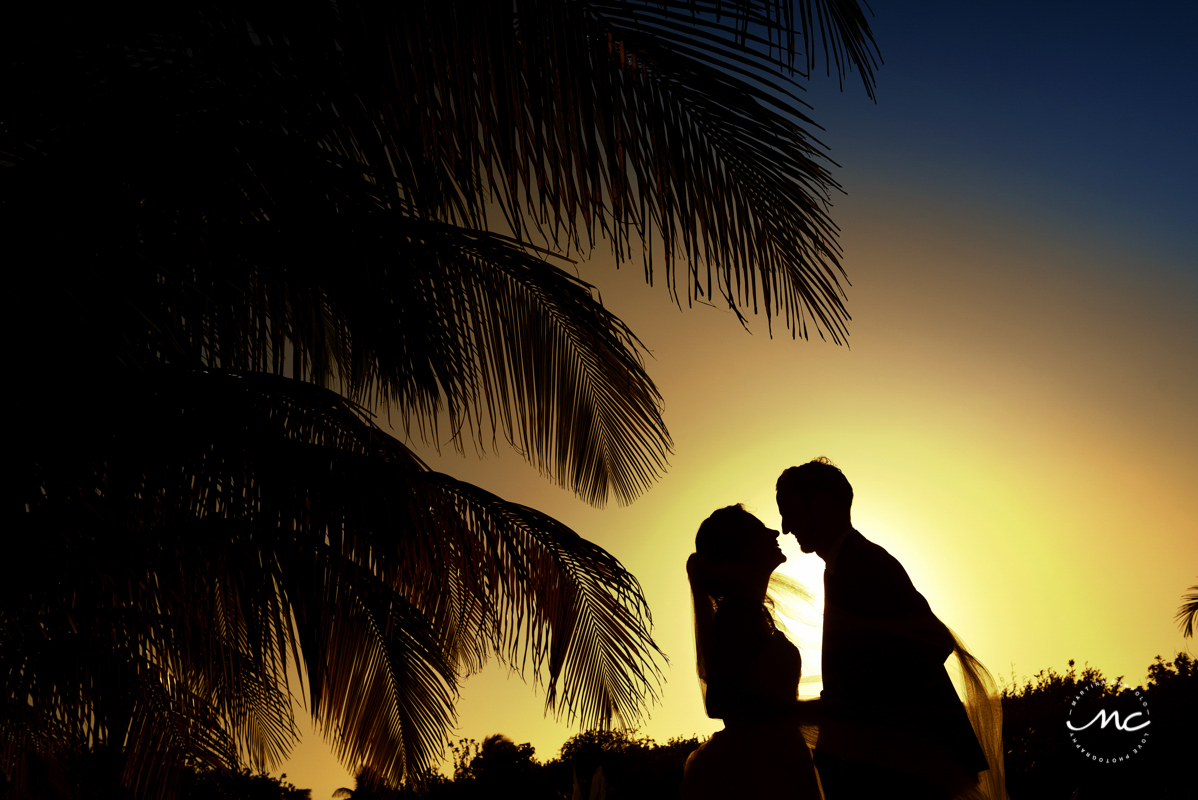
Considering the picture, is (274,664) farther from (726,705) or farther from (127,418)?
(726,705)

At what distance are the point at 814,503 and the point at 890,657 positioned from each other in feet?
1.48

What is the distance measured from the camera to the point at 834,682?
193 cm

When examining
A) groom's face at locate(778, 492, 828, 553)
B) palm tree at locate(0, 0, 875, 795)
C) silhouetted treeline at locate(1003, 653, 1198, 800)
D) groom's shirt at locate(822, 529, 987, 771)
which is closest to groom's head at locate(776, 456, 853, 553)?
groom's face at locate(778, 492, 828, 553)

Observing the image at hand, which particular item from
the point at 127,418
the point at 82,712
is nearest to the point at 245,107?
the point at 127,418

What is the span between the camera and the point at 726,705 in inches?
85.2

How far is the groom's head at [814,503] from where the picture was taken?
81.0 inches

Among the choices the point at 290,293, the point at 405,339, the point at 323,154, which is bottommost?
the point at 405,339

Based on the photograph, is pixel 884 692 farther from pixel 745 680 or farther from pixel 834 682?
pixel 745 680

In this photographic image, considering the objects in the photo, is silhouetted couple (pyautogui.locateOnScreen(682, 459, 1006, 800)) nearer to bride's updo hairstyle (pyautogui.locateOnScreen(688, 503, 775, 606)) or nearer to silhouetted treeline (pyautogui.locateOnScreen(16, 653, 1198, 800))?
bride's updo hairstyle (pyautogui.locateOnScreen(688, 503, 775, 606))

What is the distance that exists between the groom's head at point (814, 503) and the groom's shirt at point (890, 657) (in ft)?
0.47

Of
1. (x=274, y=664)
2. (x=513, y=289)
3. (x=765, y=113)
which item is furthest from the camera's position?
(x=274, y=664)

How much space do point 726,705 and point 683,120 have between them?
5.47ft

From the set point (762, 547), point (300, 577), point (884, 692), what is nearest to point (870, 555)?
point (884, 692)

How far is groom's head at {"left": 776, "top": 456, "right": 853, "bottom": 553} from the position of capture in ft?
6.75
